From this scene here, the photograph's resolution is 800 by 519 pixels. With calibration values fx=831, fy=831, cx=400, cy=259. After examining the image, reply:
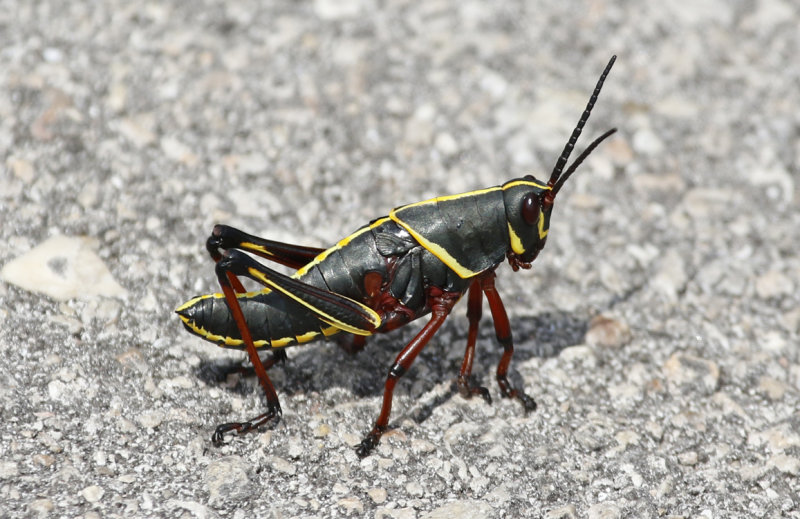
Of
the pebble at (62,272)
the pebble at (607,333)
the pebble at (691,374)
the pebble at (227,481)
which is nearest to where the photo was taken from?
the pebble at (227,481)

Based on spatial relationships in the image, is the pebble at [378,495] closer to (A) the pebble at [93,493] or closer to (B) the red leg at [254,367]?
(B) the red leg at [254,367]

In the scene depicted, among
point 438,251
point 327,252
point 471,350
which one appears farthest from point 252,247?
point 471,350

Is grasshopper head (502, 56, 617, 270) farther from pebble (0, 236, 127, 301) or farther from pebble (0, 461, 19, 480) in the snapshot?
pebble (0, 461, 19, 480)

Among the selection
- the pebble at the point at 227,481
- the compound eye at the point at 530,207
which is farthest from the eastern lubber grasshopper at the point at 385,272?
the pebble at the point at 227,481

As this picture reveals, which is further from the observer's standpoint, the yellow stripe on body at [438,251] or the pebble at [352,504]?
the yellow stripe on body at [438,251]

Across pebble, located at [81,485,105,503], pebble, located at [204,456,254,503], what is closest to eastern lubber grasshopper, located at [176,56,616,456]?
pebble, located at [204,456,254,503]

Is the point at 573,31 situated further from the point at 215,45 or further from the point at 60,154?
the point at 60,154
